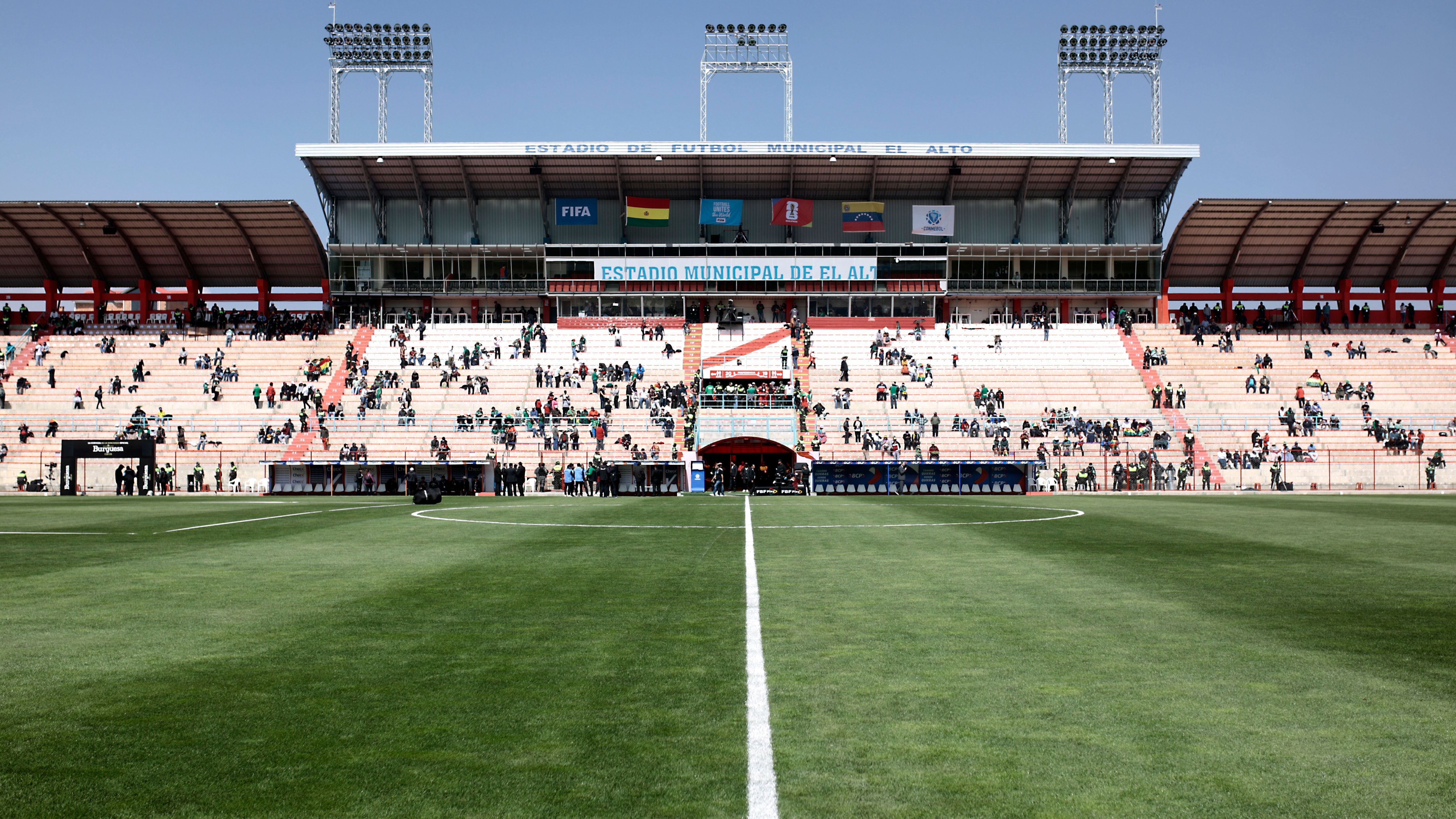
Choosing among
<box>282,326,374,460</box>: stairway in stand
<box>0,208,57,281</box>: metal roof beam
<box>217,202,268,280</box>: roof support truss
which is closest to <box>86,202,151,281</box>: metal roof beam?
<box>0,208,57,281</box>: metal roof beam

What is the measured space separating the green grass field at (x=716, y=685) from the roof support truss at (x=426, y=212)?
63961 mm

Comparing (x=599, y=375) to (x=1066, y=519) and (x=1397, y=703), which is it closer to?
(x=1066, y=519)

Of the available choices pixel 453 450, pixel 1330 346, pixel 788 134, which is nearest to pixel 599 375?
pixel 453 450

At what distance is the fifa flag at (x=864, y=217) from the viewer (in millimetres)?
76750

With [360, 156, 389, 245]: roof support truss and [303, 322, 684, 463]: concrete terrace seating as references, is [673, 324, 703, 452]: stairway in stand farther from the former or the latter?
[360, 156, 389, 245]: roof support truss

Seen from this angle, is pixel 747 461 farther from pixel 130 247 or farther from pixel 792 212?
pixel 130 247

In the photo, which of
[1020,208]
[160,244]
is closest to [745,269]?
[1020,208]

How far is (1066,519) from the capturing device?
84.6ft

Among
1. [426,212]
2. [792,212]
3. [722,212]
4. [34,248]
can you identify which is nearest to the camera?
[34,248]

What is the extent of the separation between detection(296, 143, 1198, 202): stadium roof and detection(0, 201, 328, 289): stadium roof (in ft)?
16.7

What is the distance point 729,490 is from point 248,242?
44.2 metres

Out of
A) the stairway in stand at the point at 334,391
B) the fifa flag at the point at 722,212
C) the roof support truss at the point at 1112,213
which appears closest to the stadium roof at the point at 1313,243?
the roof support truss at the point at 1112,213

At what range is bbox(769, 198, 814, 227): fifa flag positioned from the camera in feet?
250

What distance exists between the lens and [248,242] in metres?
75.1
